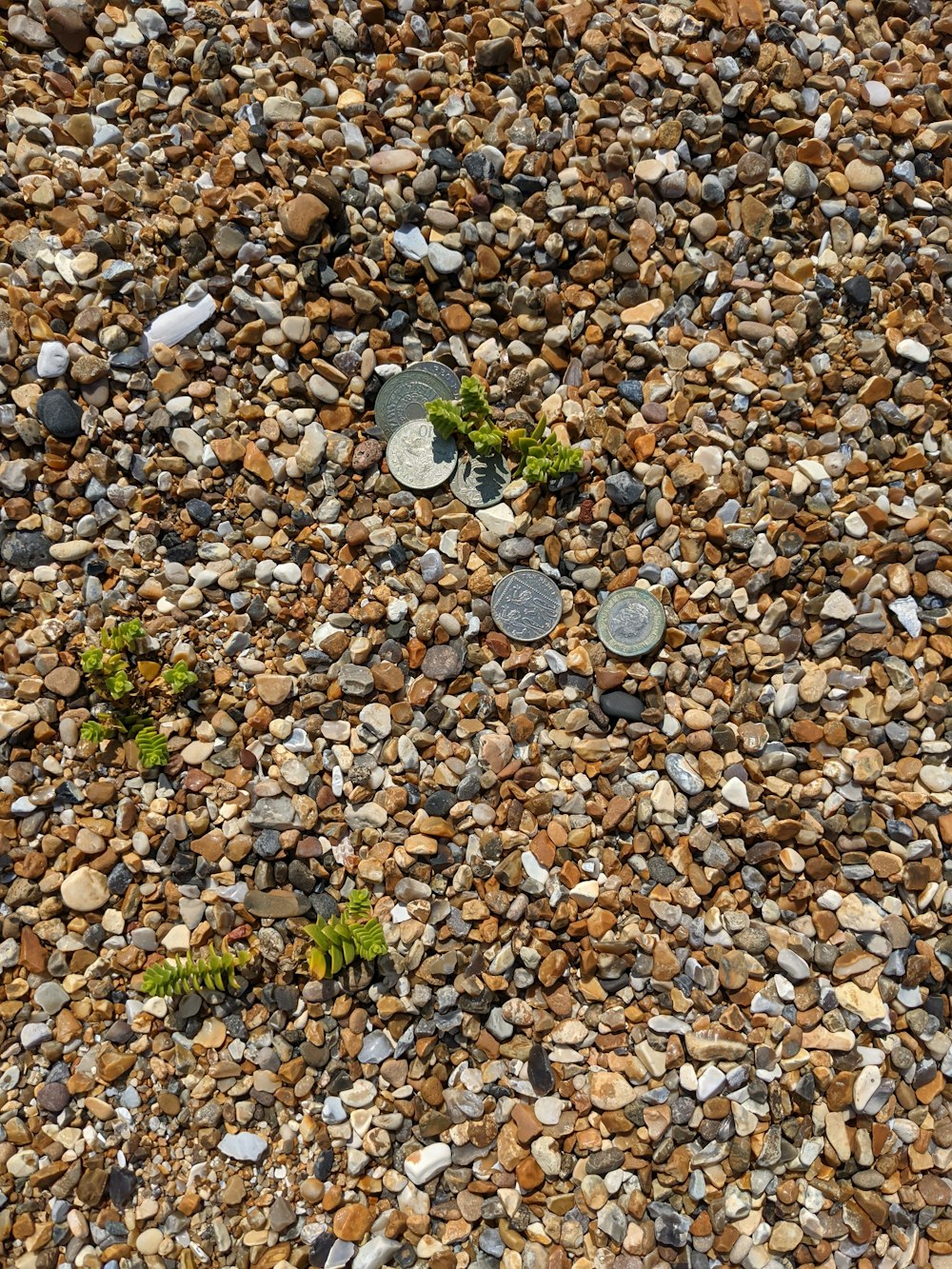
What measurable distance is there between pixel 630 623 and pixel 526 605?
0.42 m

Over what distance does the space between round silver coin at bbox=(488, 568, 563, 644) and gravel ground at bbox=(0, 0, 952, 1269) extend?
7 cm

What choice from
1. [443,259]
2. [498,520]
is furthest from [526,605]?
[443,259]

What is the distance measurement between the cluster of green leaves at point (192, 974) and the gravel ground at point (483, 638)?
0.08m

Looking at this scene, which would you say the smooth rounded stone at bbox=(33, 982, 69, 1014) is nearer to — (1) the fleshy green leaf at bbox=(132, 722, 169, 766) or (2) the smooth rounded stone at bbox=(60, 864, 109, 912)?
(2) the smooth rounded stone at bbox=(60, 864, 109, 912)

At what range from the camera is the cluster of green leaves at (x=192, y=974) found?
122 inches

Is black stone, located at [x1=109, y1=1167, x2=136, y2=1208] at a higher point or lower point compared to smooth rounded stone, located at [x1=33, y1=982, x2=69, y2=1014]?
lower

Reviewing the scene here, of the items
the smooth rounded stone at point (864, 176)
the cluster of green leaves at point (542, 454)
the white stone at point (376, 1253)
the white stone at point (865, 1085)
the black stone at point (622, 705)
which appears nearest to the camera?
the white stone at point (376, 1253)

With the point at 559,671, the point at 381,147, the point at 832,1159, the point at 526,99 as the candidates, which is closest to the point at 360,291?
the point at 381,147

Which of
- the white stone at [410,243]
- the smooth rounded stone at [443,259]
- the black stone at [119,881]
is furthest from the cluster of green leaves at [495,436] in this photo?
the black stone at [119,881]

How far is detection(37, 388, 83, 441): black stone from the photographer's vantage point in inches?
143

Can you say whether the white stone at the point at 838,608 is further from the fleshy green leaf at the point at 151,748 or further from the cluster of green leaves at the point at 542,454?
the fleshy green leaf at the point at 151,748

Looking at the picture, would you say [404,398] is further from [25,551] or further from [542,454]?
[25,551]

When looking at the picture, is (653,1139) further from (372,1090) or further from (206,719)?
(206,719)

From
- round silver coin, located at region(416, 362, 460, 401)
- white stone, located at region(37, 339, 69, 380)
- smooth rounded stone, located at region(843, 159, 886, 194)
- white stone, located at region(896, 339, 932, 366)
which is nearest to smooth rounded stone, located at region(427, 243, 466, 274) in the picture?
round silver coin, located at region(416, 362, 460, 401)
